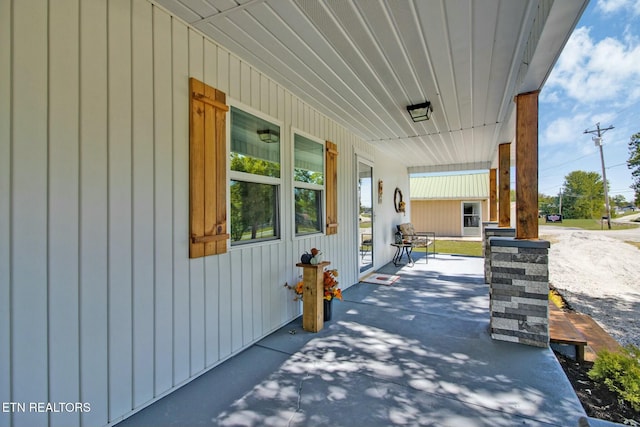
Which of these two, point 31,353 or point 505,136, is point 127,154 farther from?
point 505,136

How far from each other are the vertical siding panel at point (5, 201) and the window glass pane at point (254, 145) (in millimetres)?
1371

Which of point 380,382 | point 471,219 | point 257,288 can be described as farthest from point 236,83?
point 471,219

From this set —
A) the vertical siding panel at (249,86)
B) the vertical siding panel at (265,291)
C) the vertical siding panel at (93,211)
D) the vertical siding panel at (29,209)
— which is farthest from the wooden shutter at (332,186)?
the vertical siding panel at (29,209)

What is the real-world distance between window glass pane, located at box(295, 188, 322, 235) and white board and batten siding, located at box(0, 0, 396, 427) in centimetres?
127

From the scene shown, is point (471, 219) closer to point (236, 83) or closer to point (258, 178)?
point (258, 178)

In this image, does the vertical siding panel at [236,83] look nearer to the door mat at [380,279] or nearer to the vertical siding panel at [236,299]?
the vertical siding panel at [236,299]

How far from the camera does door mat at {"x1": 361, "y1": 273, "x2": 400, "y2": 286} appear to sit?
16.6 feet

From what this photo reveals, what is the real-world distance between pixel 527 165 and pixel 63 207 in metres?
3.61

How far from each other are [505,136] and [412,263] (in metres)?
3.45

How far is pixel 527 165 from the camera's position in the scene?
2732mm

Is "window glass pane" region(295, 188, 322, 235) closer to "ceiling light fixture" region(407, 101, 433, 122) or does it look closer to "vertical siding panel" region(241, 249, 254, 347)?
"vertical siding panel" region(241, 249, 254, 347)

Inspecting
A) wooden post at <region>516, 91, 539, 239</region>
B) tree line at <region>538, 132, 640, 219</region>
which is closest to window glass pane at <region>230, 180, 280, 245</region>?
wooden post at <region>516, 91, 539, 239</region>

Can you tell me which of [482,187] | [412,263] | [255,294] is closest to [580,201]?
[482,187]

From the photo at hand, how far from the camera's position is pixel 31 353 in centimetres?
130
